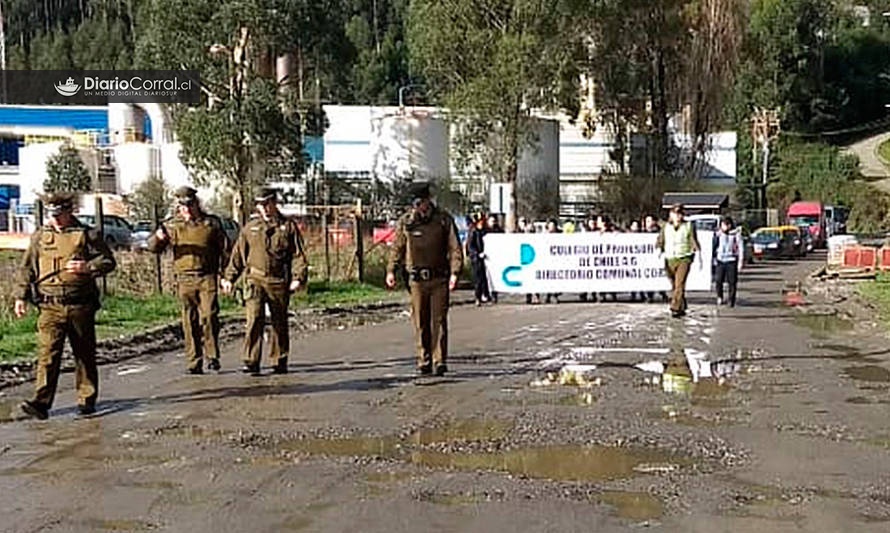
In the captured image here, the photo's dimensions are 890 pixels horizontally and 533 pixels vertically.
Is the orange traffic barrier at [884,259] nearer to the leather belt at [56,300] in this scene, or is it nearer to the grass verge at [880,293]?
the grass verge at [880,293]

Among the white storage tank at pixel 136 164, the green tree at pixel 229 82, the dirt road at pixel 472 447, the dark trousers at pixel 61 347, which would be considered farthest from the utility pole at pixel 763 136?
the dark trousers at pixel 61 347

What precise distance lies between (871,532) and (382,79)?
83.5 meters

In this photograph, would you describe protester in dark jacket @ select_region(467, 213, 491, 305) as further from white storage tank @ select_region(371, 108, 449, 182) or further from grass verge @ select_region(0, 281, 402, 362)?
white storage tank @ select_region(371, 108, 449, 182)

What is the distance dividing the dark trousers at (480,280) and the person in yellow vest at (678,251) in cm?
549

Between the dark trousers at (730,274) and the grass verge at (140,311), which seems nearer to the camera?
the grass verge at (140,311)

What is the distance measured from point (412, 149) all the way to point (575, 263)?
78.4 ft

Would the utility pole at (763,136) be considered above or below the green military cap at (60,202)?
above

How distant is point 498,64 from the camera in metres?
44.2

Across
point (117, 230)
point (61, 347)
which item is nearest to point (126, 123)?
point (117, 230)

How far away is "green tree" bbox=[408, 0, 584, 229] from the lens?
4425 cm

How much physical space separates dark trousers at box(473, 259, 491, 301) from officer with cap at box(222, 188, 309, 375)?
13098mm

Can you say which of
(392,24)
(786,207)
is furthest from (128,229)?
(392,24)

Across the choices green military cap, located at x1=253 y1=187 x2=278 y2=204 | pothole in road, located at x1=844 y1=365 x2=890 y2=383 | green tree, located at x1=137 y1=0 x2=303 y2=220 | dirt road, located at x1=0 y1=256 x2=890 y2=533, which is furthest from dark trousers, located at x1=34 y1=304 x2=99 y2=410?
green tree, located at x1=137 y1=0 x2=303 y2=220

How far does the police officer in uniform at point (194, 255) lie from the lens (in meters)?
13.9
